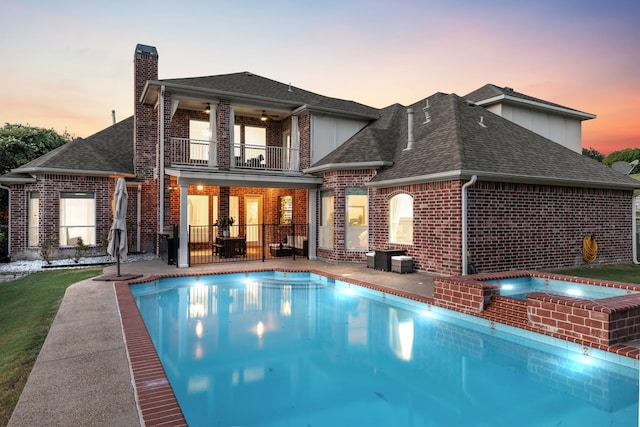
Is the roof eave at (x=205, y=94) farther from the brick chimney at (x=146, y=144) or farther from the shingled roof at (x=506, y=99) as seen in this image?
the shingled roof at (x=506, y=99)

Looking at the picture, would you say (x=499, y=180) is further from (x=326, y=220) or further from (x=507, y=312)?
(x=326, y=220)

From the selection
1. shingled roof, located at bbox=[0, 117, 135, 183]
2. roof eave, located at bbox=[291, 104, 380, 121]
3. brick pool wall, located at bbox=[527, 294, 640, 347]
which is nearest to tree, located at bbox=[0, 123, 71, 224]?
shingled roof, located at bbox=[0, 117, 135, 183]

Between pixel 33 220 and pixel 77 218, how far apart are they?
1.53 metres

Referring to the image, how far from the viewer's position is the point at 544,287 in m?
8.52

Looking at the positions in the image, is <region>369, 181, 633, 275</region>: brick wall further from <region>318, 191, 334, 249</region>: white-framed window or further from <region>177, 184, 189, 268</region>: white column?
<region>177, 184, 189, 268</region>: white column

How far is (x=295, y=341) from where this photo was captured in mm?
5918

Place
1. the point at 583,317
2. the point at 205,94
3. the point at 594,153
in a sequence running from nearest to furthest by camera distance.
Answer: the point at 583,317, the point at 205,94, the point at 594,153

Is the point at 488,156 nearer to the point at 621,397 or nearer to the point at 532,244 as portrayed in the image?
the point at 532,244

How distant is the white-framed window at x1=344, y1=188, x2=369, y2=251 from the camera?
12992mm

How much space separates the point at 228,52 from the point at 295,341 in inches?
705

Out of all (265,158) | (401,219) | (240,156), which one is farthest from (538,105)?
(240,156)

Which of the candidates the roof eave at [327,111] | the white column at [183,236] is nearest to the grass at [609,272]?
the roof eave at [327,111]

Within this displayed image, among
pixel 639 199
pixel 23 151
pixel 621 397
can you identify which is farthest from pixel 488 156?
pixel 23 151

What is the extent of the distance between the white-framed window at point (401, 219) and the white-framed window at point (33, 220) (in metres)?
12.8
